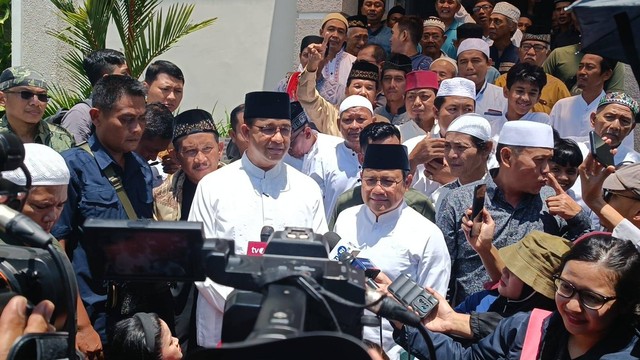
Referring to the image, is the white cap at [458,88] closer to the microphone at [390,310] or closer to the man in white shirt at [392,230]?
the man in white shirt at [392,230]

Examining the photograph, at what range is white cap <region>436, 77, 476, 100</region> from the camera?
6250 millimetres

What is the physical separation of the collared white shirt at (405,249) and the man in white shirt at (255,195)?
308 millimetres

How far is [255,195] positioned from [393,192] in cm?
74

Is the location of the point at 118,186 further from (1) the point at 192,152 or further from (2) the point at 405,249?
(2) the point at 405,249

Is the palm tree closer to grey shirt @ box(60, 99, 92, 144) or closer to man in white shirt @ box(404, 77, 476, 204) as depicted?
grey shirt @ box(60, 99, 92, 144)

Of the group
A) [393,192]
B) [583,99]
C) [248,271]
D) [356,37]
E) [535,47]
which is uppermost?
[535,47]

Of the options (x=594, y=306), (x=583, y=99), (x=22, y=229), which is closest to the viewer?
(x=22, y=229)

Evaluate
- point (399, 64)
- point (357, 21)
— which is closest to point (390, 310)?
point (399, 64)

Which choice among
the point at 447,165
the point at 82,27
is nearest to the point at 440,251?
the point at 447,165

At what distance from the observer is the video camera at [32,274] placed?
216 cm

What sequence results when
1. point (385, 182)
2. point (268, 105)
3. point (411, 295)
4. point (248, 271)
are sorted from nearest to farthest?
point (248, 271) → point (411, 295) → point (385, 182) → point (268, 105)

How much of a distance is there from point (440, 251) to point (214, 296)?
1.17m

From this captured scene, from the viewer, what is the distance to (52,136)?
572 cm

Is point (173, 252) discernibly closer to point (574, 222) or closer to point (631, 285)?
point (631, 285)
